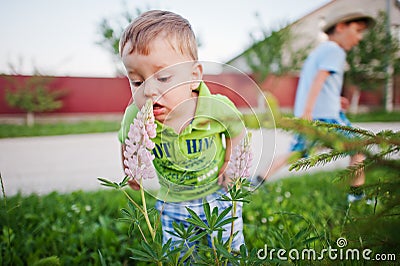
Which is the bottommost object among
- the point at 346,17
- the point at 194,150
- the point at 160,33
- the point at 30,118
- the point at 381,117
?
the point at 381,117

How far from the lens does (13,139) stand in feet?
32.0

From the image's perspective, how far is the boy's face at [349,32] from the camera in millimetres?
3266

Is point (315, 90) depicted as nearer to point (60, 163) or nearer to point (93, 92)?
point (60, 163)

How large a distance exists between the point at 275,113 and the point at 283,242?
58 centimetres

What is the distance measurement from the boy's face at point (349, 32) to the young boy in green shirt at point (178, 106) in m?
2.28

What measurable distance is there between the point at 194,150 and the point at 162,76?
1.14 feet

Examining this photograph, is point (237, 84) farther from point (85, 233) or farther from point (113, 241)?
point (85, 233)

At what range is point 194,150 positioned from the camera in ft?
4.58

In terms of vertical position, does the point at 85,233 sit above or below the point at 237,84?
below

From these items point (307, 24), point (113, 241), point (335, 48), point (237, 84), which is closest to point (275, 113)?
point (237, 84)

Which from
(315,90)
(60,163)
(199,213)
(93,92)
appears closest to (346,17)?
(315,90)

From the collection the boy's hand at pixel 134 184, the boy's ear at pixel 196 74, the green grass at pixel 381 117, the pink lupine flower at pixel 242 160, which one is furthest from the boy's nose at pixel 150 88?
the green grass at pixel 381 117

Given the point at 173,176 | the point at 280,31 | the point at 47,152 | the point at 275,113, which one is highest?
the point at 280,31

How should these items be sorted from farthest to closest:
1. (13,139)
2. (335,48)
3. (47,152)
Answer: (13,139) < (47,152) < (335,48)
